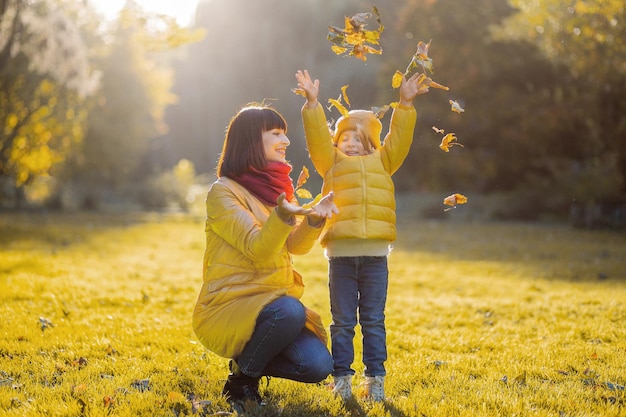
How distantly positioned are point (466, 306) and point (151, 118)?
84.4 ft

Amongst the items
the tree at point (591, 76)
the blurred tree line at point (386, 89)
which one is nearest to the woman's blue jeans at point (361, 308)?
the blurred tree line at point (386, 89)

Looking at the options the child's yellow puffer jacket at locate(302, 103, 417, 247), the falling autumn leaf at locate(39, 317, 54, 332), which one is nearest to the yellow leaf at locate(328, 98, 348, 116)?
the child's yellow puffer jacket at locate(302, 103, 417, 247)

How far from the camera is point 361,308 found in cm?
389

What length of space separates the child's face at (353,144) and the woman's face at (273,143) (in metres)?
0.53

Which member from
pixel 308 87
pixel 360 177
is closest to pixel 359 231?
pixel 360 177

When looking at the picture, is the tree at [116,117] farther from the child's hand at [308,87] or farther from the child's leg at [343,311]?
the child's leg at [343,311]

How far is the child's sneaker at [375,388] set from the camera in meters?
3.69

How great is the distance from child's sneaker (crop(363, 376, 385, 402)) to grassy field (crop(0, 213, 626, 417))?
0.11 meters

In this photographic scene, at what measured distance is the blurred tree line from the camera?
14.0 m

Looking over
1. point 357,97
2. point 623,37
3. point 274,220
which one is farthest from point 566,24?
point 357,97

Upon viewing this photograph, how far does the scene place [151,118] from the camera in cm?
3034

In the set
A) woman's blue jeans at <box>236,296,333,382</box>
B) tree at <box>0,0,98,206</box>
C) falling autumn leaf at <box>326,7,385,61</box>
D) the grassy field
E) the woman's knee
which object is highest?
tree at <box>0,0,98,206</box>

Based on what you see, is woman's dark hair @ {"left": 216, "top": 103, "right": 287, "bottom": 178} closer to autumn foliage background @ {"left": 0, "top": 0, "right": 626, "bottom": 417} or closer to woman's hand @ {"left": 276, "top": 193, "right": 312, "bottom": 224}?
woman's hand @ {"left": 276, "top": 193, "right": 312, "bottom": 224}

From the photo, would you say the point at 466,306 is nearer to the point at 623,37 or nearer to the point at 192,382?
the point at 192,382
